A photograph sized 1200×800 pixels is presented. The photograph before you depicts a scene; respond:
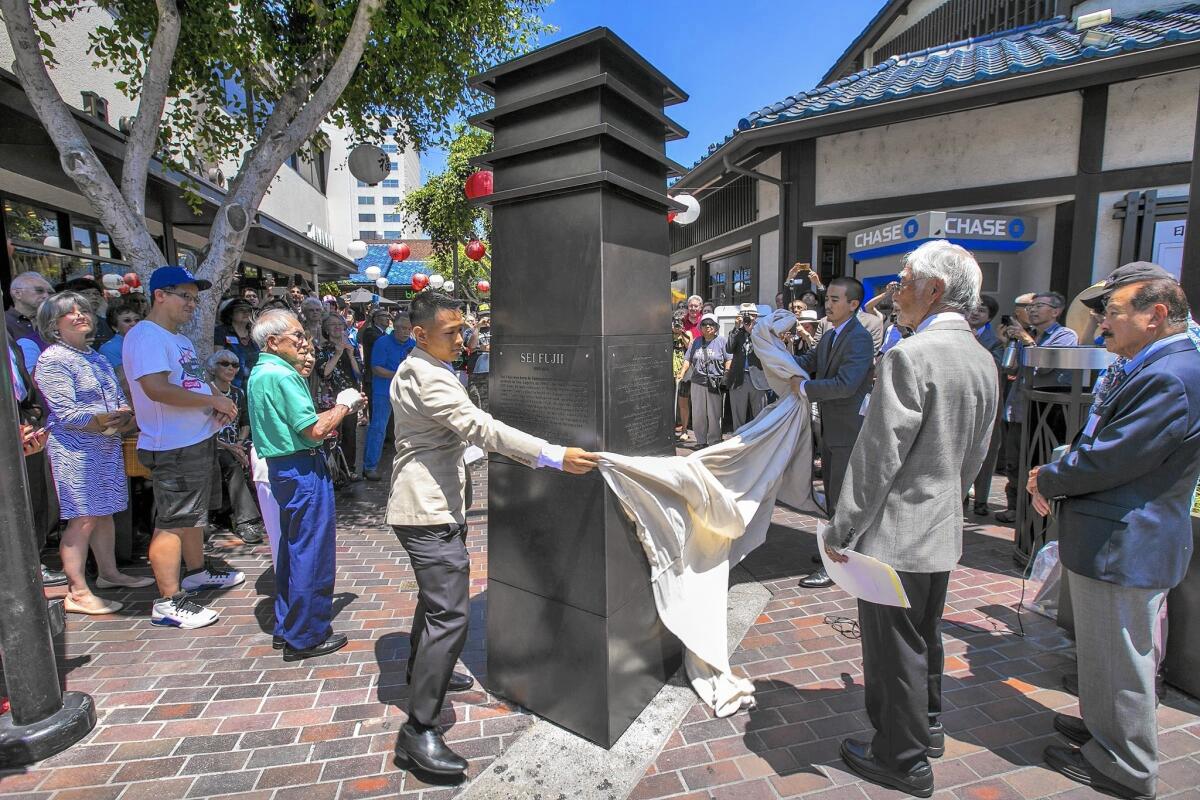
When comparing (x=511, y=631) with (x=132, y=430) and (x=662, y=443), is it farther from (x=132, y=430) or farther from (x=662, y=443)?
(x=132, y=430)

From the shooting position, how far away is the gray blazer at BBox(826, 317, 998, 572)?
7.27ft

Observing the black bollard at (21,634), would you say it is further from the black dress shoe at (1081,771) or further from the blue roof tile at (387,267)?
the blue roof tile at (387,267)

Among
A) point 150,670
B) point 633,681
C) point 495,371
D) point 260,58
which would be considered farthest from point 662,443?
point 260,58

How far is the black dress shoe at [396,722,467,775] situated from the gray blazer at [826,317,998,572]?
6.02ft

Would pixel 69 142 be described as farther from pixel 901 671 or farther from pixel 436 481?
pixel 901 671

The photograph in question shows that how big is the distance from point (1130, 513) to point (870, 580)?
1.00 metres

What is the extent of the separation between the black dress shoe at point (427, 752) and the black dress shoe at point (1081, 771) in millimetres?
2483

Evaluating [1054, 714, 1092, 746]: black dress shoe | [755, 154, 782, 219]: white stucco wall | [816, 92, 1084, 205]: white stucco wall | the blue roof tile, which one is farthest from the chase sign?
the blue roof tile

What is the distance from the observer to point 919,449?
2.28 m

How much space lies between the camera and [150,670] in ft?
11.0

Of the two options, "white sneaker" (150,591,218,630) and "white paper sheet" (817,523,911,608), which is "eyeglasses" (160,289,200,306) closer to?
"white sneaker" (150,591,218,630)

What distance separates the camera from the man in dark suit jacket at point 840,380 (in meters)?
4.12

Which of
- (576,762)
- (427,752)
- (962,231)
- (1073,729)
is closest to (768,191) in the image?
(962,231)

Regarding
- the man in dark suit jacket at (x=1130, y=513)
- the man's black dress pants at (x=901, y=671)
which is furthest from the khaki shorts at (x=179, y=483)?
the man in dark suit jacket at (x=1130, y=513)
